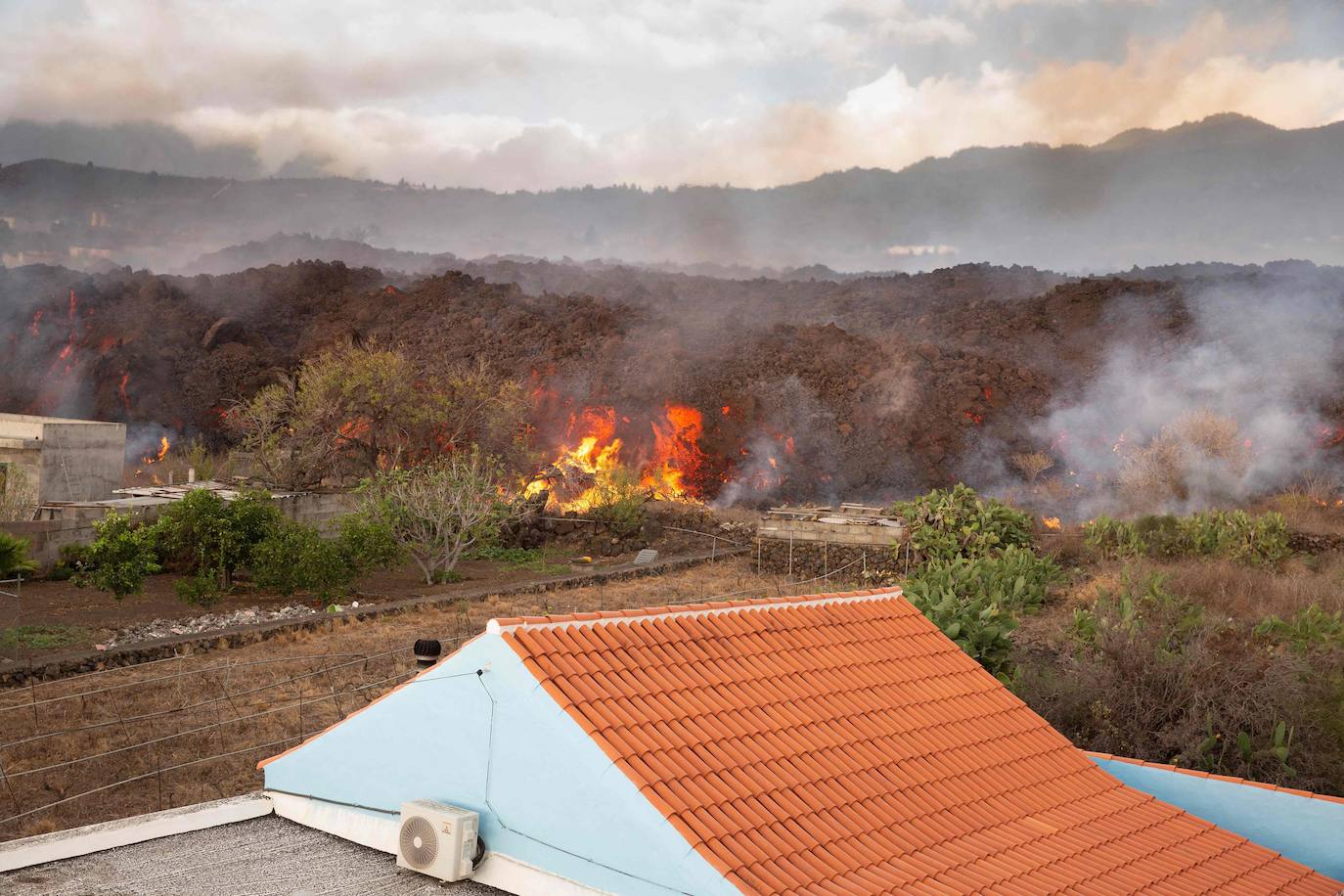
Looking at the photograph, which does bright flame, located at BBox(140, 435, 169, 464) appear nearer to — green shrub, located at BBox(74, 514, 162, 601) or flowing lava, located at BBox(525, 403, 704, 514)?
flowing lava, located at BBox(525, 403, 704, 514)

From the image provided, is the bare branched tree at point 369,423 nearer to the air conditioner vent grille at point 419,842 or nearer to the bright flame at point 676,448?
the bright flame at point 676,448

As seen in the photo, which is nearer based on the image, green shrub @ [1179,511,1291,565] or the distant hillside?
green shrub @ [1179,511,1291,565]

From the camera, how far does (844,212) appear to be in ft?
216

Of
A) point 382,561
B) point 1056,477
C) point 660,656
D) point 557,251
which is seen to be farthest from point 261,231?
point 660,656

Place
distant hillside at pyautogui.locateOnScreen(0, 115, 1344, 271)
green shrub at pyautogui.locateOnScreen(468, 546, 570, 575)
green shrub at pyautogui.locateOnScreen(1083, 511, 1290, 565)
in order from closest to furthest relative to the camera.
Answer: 1. green shrub at pyautogui.locateOnScreen(1083, 511, 1290, 565)
2. green shrub at pyautogui.locateOnScreen(468, 546, 570, 575)
3. distant hillside at pyautogui.locateOnScreen(0, 115, 1344, 271)

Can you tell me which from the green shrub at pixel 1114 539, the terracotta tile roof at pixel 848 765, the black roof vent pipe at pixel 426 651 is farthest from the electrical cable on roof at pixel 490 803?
the green shrub at pixel 1114 539

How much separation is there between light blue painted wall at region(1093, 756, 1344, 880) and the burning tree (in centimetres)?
1261

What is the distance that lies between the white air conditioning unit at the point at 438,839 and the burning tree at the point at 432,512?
12.4 meters

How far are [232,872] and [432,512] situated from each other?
43.5 ft

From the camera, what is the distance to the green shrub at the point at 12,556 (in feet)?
47.8

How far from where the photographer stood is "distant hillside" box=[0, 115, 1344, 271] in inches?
2154

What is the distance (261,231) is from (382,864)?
64.3 metres

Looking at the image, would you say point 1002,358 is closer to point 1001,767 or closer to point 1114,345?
point 1114,345

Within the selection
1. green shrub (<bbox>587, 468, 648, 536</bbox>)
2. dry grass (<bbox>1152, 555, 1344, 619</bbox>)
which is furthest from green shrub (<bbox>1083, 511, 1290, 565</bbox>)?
green shrub (<bbox>587, 468, 648, 536</bbox>)
